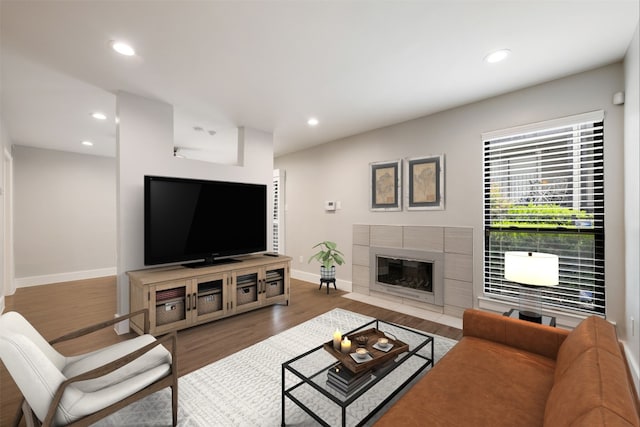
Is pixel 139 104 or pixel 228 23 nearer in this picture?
pixel 228 23

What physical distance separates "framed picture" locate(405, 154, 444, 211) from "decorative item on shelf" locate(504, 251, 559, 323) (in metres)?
1.47

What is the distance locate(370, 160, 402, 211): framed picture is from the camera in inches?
167

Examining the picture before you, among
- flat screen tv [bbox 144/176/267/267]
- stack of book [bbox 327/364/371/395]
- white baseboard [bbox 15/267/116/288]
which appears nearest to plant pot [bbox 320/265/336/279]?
flat screen tv [bbox 144/176/267/267]

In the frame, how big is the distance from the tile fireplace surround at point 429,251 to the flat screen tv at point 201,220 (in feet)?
5.38

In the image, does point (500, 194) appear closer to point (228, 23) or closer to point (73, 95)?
point (228, 23)

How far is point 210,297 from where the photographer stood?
134 inches

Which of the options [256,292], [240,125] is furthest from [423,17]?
[256,292]

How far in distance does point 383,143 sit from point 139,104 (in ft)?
10.9

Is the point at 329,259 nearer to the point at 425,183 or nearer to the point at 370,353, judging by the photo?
the point at 425,183

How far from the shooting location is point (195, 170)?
373 centimetres

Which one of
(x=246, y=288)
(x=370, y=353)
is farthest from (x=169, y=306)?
(x=370, y=353)

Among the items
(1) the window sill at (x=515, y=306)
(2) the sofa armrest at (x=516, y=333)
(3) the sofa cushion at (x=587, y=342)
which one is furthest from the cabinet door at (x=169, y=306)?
(1) the window sill at (x=515, y=306)

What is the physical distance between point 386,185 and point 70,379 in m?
3.95

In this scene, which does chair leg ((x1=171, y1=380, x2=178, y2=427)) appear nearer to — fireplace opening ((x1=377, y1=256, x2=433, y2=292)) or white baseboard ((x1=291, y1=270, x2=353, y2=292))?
fireplace opening ((x1=377, y1=256, x2=433, y2=292))
